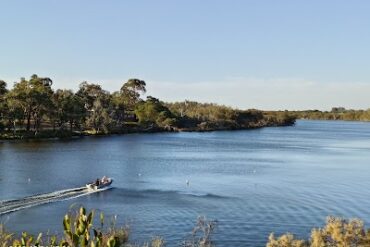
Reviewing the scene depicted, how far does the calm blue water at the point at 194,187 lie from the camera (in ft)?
98.9

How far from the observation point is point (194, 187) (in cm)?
4450

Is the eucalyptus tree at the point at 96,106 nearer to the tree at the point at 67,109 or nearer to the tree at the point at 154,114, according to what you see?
the tree at the point at 67,109

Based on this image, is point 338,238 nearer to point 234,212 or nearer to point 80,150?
point 234,212

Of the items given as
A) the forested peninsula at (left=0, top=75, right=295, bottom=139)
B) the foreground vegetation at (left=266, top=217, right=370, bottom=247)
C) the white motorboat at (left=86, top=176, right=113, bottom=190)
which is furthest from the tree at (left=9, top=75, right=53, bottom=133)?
the foreground vegetation at (left=266, top=217, right=370, bottom=247)

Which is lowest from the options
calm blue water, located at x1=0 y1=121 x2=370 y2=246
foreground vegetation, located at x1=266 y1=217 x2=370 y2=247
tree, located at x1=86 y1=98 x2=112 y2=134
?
calm blue water, located at x1=0 y1=121 x2=370 y2=246

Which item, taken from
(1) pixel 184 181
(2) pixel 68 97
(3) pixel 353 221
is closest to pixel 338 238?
(3) pixel 353 221

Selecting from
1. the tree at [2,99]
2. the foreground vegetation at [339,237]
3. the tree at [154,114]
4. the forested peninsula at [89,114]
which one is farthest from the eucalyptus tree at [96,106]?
the foreground vegetation at [339,237]

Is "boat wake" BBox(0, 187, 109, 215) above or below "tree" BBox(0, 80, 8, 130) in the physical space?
below

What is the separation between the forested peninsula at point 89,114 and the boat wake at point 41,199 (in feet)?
168

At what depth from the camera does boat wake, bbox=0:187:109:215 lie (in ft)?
108

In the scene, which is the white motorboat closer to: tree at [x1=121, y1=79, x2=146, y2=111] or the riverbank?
the riverbank

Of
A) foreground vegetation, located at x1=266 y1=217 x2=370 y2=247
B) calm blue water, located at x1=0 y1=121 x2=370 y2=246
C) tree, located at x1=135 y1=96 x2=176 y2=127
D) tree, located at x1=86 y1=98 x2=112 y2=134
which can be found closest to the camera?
foreground vegetation, located at x1=266 y1=217 x2=370 y2=247

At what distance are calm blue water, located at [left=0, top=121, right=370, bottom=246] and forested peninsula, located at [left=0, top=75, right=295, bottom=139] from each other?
14.4 meters

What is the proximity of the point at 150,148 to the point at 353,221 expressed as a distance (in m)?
70.9
